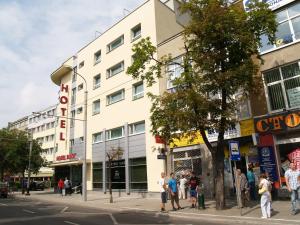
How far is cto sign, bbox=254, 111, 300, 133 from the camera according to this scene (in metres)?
15.8

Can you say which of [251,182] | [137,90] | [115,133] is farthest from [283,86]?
[115,133]

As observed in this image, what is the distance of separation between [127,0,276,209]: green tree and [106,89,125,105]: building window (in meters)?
14.3

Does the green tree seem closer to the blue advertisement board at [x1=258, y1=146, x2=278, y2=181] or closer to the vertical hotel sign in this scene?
the blue advertisement board at [x1=258, y1=146, x2=278, y2=181]

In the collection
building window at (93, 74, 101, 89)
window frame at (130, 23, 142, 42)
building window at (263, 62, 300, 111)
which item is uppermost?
window frame at (130, 23, 142, 42)

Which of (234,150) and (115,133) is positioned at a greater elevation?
(115,133)

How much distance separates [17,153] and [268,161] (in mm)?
32088

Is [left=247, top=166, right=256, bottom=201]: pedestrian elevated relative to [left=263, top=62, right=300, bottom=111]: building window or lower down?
lower down

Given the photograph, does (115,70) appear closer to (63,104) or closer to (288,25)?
(63,104)

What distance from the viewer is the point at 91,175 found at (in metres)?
31.9

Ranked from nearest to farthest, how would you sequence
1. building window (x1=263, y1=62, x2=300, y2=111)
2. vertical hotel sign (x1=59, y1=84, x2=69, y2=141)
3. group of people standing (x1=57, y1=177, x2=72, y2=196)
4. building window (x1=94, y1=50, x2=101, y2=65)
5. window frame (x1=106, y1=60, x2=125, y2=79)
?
building window (x1=263, y1=62, x2=300, y2=111)
window frame (x1=106, y1=60, x2=125, y2=79)
group of people standing (x1=57, y1=177, x2=72, y2=196)
building window (x1=94, y1=50, x2=101, y2=65)
vertical hotel sign (x1=59, y1=84, x2=69, y2=141)

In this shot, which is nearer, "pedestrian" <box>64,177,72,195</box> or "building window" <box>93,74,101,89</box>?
→ "pedestrian" <box>64,177,72,195</box>

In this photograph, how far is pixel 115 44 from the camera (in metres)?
31.8

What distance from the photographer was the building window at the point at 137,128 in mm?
26147

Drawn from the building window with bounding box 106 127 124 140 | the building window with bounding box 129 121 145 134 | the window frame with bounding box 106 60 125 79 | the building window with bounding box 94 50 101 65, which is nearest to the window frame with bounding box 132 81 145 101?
the building window with bounding box 129 121 145 134
